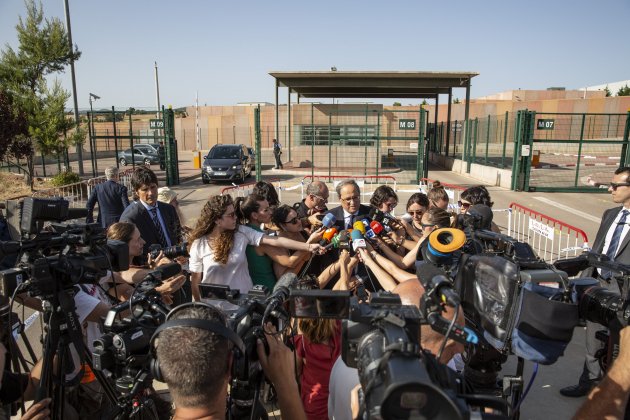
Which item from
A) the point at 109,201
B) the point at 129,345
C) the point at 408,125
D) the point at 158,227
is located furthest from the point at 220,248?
the point at 408,125

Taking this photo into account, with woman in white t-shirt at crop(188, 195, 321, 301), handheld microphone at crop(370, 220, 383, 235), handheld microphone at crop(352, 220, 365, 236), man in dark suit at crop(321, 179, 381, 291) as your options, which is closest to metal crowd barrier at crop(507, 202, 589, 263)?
man in dark suit at crop(321, 179, 381, 291)

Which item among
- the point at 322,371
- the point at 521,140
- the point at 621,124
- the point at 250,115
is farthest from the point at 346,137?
the point at 621,124

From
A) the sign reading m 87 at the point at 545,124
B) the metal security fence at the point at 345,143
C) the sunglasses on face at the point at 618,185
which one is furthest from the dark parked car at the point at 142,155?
the sunglasses on face at the point at 618,185

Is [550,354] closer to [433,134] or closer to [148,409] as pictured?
[148,409]

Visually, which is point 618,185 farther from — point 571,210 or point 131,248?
point 571,210

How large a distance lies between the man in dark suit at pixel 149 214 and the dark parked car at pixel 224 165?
14168mm

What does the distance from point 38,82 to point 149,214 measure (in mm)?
15231

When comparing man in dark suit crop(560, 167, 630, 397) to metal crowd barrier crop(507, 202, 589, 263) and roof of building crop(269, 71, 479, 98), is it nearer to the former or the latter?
metal crowd barrier crop(507, 202, 589, 263)

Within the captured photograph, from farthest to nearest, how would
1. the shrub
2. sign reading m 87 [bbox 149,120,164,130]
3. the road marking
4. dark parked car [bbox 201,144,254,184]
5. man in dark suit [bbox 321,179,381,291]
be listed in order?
dark parked car [bbox 201,144,254,184] → sign reading m 87 [bbox 149,120,164,130] → the shrub → the road marking → man in dark suit [bbox 321,179,381,291]

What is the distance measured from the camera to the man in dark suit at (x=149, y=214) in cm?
470

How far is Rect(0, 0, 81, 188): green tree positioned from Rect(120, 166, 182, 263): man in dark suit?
521 inches

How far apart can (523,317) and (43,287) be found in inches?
91.1

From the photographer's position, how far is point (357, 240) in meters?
3.35

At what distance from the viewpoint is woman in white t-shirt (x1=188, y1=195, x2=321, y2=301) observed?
3.66 m
